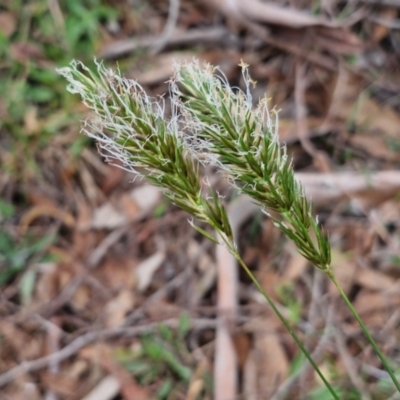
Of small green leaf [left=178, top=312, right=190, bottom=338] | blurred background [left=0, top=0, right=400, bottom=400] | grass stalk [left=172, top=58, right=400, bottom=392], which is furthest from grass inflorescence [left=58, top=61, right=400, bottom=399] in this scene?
small green leaf [left=178, top=312, right=190, bottom=338]

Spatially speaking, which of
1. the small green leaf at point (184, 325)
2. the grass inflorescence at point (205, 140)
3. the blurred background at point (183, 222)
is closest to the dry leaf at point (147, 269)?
the blurred background at point (183, 222)

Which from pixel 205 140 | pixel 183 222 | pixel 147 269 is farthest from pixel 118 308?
pixel 205 140

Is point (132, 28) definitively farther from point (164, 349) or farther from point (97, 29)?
point (164, 349)

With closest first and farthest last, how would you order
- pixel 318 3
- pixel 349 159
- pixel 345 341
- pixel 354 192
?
pixel 345 341 < pixel 354 192 < pixel 349 159 < pixel 318 3

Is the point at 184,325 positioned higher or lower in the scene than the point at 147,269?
lower

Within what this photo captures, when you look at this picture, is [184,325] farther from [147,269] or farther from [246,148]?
[246,148]

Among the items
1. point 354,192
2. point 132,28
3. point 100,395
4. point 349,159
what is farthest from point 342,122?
point 100,395

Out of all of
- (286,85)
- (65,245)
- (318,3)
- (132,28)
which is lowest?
(65,245)

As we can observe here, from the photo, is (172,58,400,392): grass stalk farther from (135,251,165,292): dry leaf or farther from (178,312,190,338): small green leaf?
(135,251,165,292): dry leaf

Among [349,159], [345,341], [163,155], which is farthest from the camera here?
[349,159]
